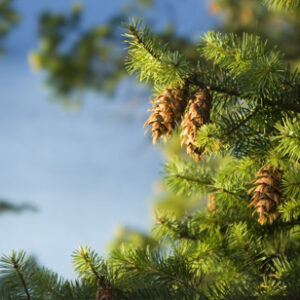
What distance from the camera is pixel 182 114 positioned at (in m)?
1.39

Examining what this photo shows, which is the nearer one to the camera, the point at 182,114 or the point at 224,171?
the point at 182,114

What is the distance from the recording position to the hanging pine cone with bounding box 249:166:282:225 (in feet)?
4.62

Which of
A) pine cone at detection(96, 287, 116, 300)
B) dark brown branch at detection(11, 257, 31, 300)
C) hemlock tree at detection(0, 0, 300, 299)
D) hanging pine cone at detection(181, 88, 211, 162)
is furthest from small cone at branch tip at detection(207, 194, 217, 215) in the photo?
dark brown branch at detection(11, 257, 31, 300)

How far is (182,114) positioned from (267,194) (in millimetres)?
361

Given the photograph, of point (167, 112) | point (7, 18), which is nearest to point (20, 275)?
point (167, 112)

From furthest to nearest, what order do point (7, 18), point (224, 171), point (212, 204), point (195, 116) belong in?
1. point (7, 18)
2. point (212, 204)
3. point (224, 171)
4. point (195, 116)

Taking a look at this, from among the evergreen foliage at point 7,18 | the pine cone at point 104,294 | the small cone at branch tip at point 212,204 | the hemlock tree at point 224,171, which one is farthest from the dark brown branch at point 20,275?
the evergreen foliage at point 7,18

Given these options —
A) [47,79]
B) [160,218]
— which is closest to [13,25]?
[47,79]

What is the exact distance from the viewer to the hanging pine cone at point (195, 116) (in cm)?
132

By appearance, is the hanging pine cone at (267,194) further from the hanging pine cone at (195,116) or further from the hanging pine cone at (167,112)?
the hanging pine cone at (167,112)

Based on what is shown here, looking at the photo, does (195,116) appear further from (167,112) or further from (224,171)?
(224,171)

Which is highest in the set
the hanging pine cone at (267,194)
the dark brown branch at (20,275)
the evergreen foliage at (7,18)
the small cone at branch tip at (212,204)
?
the evergreen foliage at (7,18)

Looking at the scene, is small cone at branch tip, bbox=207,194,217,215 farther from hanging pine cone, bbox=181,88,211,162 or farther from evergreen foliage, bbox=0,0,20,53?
evergreen foliage, bbox=0,0,20,53

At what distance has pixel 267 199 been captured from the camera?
4.63 ft
